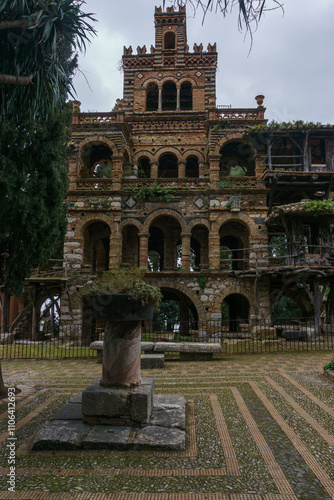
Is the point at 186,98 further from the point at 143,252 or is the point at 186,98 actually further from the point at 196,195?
the point at 143,252

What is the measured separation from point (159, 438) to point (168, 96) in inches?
916

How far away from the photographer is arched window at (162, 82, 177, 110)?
23.3 meters

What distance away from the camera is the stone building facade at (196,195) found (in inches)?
667

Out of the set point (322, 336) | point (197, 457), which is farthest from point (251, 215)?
point (197, 457)

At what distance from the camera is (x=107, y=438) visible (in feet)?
15.0

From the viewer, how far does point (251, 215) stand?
1745cm

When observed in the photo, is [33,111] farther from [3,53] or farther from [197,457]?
[197,457]

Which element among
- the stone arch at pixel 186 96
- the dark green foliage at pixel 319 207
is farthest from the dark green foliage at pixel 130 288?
the stone arch at pixel 186 96

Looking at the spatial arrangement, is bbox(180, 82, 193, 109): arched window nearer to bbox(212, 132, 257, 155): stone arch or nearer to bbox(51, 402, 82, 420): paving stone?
bbox(212, 132, 257, 155): stone arch

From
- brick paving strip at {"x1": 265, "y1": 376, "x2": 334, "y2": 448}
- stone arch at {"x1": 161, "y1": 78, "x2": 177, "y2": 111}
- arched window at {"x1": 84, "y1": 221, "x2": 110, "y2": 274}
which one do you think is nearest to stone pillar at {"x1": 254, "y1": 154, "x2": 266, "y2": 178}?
stone arch at {"x1": 161, "y1": 78, "x2": 177, "y2": 111}

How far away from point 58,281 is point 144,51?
16.7m

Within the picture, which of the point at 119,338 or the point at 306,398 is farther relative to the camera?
the point at 306,398

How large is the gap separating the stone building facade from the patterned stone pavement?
899 centimetres

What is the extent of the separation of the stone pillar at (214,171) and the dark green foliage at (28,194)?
11008mm
